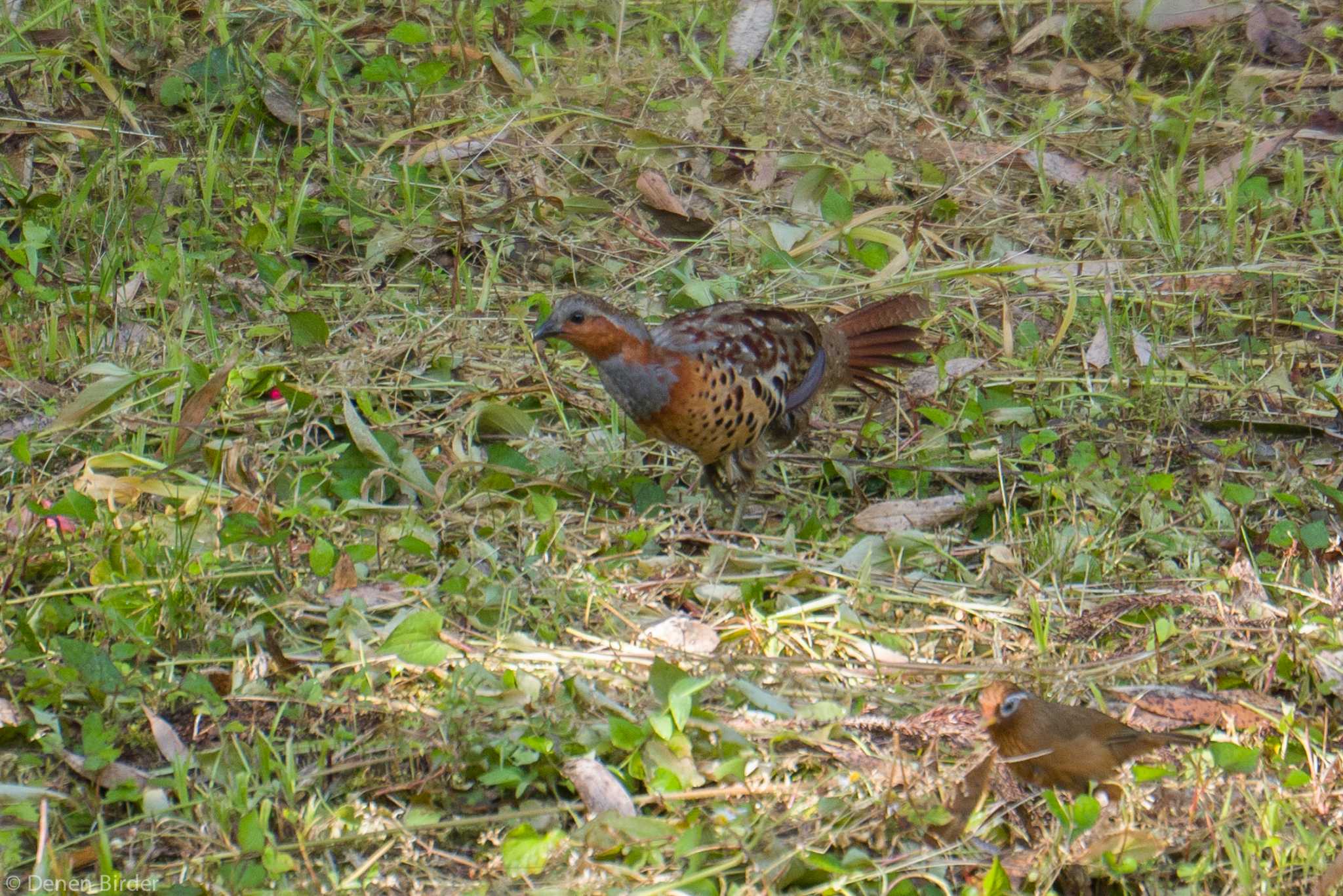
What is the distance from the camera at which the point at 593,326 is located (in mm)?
3916

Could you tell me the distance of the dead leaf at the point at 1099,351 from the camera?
473 centimetres

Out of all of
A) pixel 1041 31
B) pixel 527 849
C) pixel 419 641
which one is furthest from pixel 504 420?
pixel 1041 31

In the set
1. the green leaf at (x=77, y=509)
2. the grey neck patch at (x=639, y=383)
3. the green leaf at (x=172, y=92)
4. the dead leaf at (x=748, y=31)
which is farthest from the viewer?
the dead leaf at (x=748, y=31)

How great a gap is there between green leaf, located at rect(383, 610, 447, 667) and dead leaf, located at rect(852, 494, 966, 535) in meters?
1.36

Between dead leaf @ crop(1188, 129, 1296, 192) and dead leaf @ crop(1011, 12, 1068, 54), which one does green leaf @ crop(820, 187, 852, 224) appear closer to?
dead leaf @ crop(1188, 129, 1296, 192)

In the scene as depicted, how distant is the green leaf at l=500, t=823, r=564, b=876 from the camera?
8.73 ft

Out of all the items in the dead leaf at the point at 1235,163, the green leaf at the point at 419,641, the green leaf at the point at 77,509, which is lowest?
the dead leaf at the point at 1235,163

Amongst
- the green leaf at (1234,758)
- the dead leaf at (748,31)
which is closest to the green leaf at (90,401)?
the green leaf at (1234,758)

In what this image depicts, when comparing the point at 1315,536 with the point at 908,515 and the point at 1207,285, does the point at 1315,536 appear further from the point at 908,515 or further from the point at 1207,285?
the point at 1207,285

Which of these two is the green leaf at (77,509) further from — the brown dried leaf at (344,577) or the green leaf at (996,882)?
the green leaf at (996,882)

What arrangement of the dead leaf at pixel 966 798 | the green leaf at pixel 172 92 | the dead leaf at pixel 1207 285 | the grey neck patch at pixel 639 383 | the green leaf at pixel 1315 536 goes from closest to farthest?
the dead leaf at pixel 966 798 < the green leaf at pixel 1315 536 < the grey neck patch at pixel 639 383 < the dead leaf at pixel 1207 285 < the green leaf at pixel 172 92

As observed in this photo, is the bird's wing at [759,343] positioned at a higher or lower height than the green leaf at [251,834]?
lower

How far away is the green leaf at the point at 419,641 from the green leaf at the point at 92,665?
567mm

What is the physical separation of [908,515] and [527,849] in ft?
5.66
